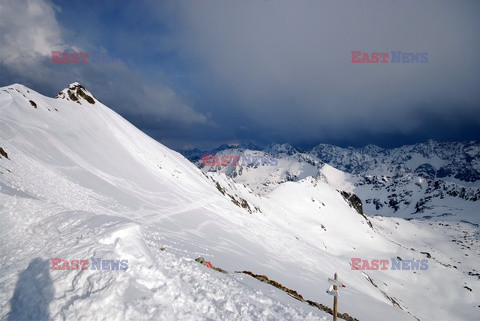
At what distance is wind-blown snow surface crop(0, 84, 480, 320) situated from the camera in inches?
437

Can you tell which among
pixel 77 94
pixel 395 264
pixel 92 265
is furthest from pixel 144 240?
pixel 395 264

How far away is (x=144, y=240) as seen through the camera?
47.6 ft

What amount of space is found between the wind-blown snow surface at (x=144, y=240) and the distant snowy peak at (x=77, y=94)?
0.48 meters

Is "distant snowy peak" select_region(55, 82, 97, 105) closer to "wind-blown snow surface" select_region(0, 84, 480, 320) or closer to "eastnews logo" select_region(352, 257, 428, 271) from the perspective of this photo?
"wind-blown snow surface" select_region(0, 84, 480, 320)

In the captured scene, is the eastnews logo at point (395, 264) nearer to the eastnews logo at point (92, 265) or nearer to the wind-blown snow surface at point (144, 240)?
the wind-blown snow surface at point (144, 240)

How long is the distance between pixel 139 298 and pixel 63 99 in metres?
88.9

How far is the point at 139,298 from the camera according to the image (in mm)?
10766

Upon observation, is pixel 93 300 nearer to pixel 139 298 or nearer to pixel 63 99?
pixel 139 298

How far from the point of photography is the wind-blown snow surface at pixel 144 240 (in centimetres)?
1110

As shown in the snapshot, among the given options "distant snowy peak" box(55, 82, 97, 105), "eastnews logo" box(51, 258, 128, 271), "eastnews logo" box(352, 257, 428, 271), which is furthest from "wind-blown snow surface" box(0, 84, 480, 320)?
"eastnews logo" box(352, 257, 428, 271)

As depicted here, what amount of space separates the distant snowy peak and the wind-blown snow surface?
1.57ft

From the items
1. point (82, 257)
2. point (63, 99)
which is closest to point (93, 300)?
point (82, 257)

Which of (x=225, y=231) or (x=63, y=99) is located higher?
(x=63, y=99)

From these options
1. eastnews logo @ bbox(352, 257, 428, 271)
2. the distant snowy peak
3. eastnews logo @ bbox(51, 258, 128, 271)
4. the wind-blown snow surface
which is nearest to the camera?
the wind-blown snow surface
